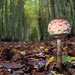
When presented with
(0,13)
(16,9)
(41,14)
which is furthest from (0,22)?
(41,14)

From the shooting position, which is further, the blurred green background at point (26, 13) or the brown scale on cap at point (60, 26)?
the blurred green background at point (26, 13)

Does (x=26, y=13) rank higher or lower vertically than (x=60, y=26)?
higher

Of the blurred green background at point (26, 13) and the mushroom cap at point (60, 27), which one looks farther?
the blurred green background at point (26, 13)

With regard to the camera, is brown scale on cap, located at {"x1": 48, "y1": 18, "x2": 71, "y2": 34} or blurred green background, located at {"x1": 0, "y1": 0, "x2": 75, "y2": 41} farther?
blurred green background, located at {"x1": 0, "y1": 0, "x2": 75, "y2": 41}

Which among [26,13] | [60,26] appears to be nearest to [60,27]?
[60,26]

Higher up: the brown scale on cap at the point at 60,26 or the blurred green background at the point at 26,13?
the blurred green background at the point at 26,13

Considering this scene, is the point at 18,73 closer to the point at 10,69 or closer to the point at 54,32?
the point at 10,69

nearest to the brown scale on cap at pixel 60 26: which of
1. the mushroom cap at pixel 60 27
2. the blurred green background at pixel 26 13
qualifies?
the mushroom cap at pixel 60 27

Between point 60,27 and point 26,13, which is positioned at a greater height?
point 26,13

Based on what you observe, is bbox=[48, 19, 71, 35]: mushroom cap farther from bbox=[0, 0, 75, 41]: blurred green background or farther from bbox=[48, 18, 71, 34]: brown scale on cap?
bbox=[0, 0, 75, 41]: blurred green background

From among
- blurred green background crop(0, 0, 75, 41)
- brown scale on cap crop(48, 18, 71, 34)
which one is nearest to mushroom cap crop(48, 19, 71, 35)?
brown scale on cap crop(48, 18, 71, 34)

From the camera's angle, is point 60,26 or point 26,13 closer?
point 60,26

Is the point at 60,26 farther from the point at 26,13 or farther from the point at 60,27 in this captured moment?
the point at 26,13

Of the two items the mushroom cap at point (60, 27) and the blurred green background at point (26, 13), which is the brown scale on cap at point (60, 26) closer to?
the mushroom cap at point (60, 27)
